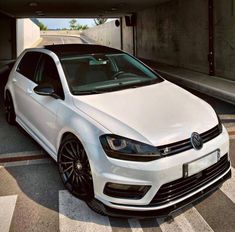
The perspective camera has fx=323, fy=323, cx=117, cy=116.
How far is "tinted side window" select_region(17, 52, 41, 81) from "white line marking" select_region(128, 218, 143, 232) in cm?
250

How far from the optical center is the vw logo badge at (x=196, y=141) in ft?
9.10

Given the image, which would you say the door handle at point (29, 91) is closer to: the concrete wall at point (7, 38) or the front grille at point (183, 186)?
the front grille at point (183, 186)

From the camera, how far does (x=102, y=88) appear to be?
3715 millimetres

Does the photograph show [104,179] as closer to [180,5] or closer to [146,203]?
[146,203]

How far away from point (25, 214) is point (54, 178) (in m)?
0.76

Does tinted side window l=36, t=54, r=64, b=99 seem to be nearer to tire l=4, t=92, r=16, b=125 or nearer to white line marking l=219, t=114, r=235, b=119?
tire l=4, t=92, r=16, b=125

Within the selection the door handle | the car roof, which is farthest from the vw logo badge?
the door handle

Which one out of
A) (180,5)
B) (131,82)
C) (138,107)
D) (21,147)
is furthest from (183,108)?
(180,5)

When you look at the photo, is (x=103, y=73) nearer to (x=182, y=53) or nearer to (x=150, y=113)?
(x=150, y=113)

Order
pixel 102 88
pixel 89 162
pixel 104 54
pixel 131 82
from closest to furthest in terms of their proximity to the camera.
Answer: pixel 89 162
pixel 102 88
pixel 131 82
pixel 104 54

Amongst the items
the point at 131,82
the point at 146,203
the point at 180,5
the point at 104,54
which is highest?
the point at 180,5

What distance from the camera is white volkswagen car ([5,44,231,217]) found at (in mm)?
2648

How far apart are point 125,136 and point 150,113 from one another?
479mm

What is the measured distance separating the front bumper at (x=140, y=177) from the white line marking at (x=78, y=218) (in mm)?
183
